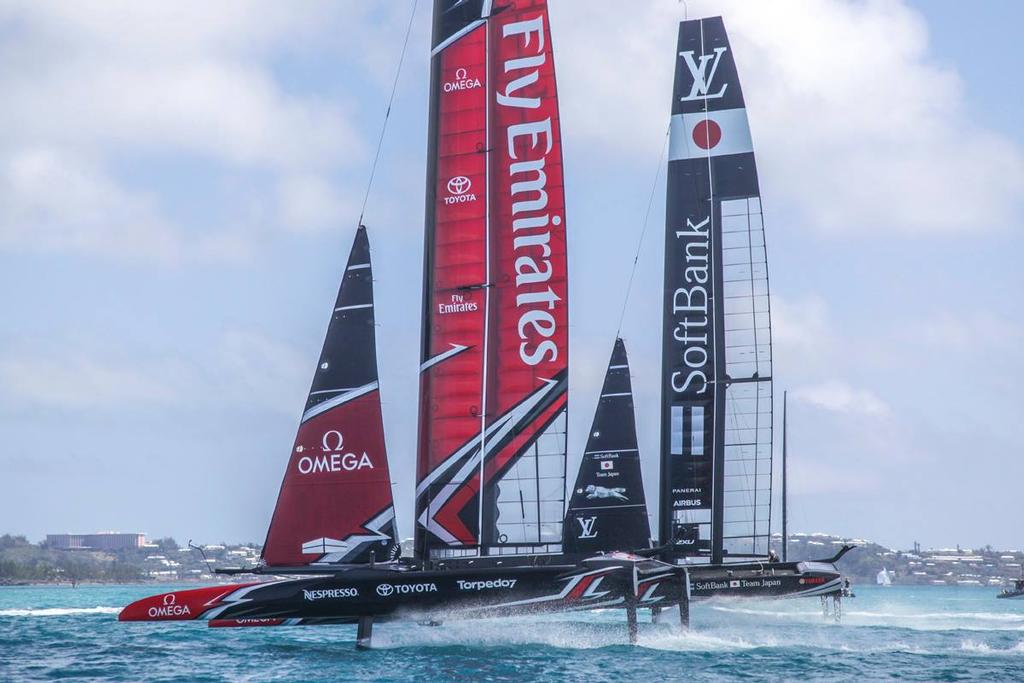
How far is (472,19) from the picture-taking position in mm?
26688

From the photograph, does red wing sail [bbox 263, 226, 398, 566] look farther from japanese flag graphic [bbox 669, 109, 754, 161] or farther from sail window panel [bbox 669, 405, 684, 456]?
japanese flag graphic [bbox 669, 109, 754, 161]

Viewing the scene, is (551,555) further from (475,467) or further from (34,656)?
(34,656)

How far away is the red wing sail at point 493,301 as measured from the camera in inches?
1015

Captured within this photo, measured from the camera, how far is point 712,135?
33250mm

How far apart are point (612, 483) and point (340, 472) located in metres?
7.85

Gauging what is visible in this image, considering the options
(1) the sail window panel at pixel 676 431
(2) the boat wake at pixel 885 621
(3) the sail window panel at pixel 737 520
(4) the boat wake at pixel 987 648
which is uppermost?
(1) the sail window panel at pixel 676 431

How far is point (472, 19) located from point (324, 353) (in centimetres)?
660

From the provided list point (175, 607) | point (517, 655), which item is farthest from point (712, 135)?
point (175, 607)

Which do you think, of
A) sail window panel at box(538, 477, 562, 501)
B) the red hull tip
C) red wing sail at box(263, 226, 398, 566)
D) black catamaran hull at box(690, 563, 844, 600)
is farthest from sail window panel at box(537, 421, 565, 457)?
black catamaran hull at box(690, 563, 844, 600)

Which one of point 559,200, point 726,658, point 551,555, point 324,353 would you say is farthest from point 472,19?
point 726,658

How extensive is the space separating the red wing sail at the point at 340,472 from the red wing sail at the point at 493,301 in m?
1.21

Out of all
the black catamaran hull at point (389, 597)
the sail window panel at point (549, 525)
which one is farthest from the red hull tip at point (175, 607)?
the sail window panel at point (549, 525)

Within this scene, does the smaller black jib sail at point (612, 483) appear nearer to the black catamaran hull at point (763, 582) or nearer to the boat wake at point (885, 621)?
the black catamaran hull at point (763, 582)

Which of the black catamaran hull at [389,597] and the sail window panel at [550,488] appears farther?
the sail window panel at [550,488]
